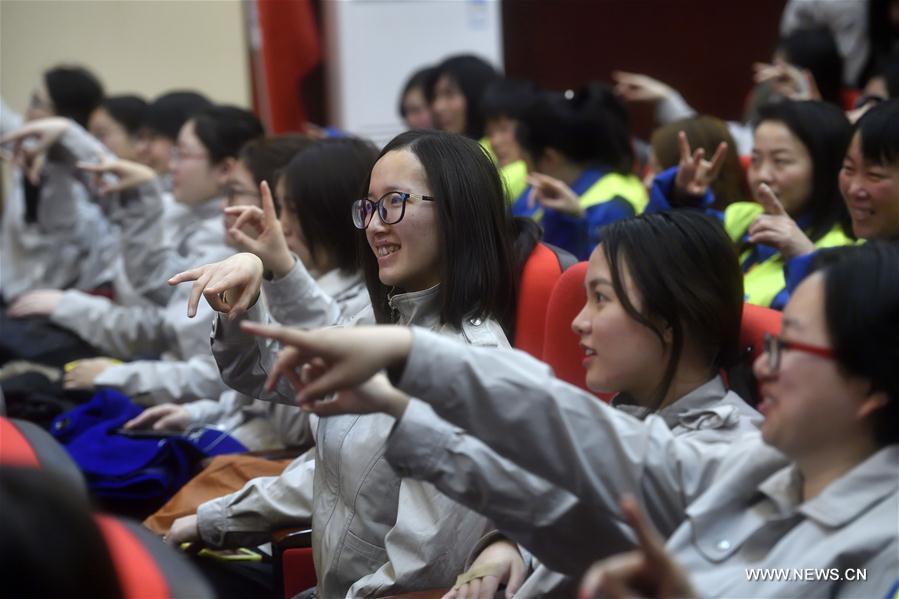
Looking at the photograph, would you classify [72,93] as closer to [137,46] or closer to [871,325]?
[137,46]

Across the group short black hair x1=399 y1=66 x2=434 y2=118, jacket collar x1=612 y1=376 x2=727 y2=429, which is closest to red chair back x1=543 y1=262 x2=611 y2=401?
jacket collar x1=612 y1=376 x2=727 y2=429

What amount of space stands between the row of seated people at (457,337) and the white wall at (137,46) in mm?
3850

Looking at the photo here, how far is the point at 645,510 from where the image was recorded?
4.45 feet

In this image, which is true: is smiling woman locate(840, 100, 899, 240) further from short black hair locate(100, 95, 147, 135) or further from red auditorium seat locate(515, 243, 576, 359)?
short black hair locate(100, 95, 147, 135)

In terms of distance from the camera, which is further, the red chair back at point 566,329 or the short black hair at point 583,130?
the short black hair at point 583,130

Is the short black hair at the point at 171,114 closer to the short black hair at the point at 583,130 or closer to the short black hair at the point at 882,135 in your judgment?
the short black hair at the point at 583,130

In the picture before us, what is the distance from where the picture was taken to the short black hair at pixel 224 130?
3.62 meters

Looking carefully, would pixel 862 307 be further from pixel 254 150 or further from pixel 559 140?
pixel 559 140

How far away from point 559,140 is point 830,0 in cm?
165

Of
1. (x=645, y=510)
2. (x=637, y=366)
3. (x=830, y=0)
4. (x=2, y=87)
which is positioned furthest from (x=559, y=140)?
(x=2, y=87)

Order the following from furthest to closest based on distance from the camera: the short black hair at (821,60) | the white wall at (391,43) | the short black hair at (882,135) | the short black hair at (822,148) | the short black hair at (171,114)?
the white wall at (391,43), the short black hair at (171,114), the short black hair at (821,60), the short black hair at (822,148), the short black hair at (882,135)

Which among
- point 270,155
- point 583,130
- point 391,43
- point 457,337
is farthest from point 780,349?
point 391,43

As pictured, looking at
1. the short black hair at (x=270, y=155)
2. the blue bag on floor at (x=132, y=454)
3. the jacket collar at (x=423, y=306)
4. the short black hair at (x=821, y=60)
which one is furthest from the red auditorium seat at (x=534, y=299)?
the short black hair at (x=821, y=60)

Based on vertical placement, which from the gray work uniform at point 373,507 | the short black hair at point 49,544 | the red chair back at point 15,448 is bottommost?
the gray work uniform at point 373,507
